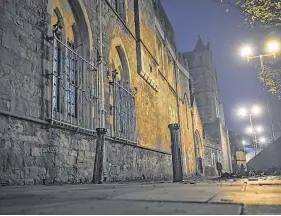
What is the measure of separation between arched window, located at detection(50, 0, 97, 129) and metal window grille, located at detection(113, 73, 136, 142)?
1.49 metres

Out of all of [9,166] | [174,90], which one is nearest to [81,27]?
[9,166]

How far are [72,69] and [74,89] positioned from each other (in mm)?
530

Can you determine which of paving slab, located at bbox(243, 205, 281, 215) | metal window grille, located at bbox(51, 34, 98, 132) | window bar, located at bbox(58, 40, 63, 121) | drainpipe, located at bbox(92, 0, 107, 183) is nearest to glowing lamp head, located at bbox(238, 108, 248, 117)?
drainpipe, located at bbox(92, 0, 107, 183)

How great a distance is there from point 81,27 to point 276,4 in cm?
652

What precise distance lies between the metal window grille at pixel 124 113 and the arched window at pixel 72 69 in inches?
58.5

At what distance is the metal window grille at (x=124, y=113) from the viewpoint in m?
8.87

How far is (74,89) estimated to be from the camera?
7.04m

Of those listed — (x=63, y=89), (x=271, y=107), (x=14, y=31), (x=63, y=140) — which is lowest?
(x=63, y=140)

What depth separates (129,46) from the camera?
11164mm

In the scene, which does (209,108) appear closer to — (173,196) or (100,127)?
(100,127)

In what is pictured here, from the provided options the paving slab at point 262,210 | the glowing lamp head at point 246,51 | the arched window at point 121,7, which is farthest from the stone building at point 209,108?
the paving slab at point 262,210

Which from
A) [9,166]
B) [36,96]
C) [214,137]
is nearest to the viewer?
[9,166]

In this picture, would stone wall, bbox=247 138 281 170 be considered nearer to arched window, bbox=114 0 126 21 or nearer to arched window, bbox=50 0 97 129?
arched window, bbox=114 0 126 21

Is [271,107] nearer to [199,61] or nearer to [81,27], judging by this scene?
[199,61]
